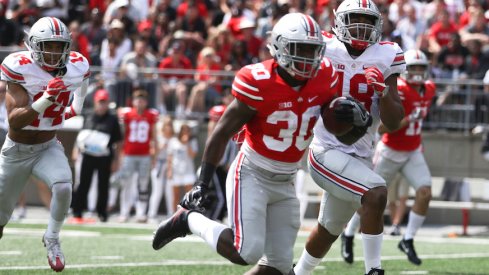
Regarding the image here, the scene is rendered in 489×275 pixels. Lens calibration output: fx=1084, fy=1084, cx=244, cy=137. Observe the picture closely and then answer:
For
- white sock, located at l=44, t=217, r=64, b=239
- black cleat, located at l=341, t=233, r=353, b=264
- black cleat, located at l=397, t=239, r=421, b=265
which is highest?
white sock, located at l=44, t=217, r=64, b=239

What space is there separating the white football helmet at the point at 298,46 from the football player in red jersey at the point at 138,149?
870 centimetres

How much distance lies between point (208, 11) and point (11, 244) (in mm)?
7929

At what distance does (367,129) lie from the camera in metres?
7.07

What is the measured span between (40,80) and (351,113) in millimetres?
2477

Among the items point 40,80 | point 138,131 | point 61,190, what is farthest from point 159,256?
point 138,131

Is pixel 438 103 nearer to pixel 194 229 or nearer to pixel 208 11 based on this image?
pixel 208 11

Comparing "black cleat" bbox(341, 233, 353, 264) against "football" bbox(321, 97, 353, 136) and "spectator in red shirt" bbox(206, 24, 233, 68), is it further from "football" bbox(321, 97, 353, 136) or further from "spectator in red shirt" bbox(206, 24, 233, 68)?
"spectator in red shirt" bbox(206, 24, 233, 68)

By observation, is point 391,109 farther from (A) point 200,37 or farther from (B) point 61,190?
(A) point 200,37

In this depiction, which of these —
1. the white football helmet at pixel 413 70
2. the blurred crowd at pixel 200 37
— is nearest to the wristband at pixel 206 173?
the white football helmet at pixel 413 70

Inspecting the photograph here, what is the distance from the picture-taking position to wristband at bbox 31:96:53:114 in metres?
7.34

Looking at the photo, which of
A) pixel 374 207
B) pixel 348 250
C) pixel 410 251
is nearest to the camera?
pixel 374 207

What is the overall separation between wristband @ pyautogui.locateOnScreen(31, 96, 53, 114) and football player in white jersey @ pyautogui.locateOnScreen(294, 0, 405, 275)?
1.81 m

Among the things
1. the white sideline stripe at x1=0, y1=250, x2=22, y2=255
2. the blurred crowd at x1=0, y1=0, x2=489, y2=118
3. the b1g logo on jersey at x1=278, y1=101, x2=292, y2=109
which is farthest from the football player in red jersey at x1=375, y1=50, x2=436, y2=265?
the blurred crowd at x1=0, y1=0, x2=489, y2=118

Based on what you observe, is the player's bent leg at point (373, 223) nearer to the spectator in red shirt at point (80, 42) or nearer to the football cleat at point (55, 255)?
the football cleat at point (55, 255)
